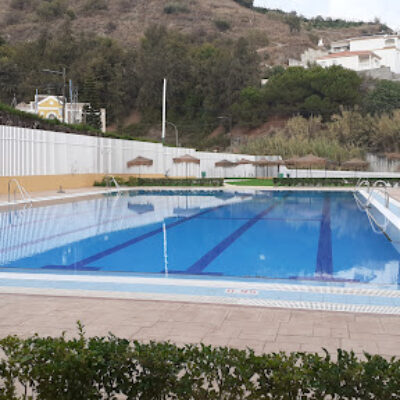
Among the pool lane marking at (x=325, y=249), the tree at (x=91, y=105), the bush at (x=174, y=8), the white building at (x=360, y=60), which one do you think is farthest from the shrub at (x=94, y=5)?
the pool lane marking at (x=325, y=249)

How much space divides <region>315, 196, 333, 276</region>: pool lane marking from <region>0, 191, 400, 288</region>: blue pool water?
0.02 m

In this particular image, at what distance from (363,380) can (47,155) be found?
19.3 m

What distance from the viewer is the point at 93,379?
2.34 m

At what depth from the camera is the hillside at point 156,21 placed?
84688 mm

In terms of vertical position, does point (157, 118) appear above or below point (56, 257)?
above

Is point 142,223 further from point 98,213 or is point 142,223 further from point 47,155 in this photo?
point 47,155

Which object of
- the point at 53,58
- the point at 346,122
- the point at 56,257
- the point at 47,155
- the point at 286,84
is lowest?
the point at 56,257

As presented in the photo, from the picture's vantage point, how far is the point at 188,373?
2258 millimetres

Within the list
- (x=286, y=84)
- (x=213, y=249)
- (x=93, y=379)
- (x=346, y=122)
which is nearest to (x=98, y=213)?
(x=213, y=249)

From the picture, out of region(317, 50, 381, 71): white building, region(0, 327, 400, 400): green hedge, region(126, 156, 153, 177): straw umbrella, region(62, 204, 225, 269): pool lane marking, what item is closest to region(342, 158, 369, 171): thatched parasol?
region(126, 156, 153, 177): straw umbrella

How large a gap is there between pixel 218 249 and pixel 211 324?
495 centimetres

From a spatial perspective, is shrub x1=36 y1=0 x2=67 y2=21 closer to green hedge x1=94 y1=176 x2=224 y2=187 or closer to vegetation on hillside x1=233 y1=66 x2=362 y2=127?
vegetation on hillside x1=233 y1=66 x2=362 y2=127

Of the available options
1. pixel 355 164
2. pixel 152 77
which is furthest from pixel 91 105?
pixel 355 164

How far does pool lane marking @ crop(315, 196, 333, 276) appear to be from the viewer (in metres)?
7.13
